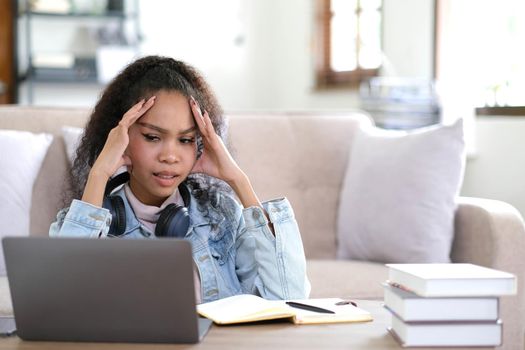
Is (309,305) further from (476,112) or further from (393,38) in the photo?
(393,38)

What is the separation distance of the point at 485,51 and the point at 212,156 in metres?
2.46

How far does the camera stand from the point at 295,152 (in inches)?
107

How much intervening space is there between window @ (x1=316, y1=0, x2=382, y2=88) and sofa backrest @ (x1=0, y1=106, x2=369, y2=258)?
2177 mm

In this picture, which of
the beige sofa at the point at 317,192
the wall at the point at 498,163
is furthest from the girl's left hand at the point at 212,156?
the wall at the point at 498,163

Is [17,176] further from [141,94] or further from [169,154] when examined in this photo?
[169,154]

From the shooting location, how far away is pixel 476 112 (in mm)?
3684

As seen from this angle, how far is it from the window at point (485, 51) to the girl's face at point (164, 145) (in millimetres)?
2128

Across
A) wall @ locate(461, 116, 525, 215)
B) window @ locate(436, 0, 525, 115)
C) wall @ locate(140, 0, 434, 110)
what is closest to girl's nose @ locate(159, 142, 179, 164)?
wall @ locate(461, 116, 525, 215)

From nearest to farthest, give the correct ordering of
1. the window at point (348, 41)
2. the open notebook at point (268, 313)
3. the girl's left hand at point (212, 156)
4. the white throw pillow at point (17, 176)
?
1. the open notebook at point (268, 313)
2. the girl's left hand at point (212, 156)
3. the white throw pillow at point (17, 176)
4. the window at point (348, 41)

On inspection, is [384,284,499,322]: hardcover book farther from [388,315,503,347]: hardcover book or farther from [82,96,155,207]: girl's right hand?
[82,96,155,207]: girl's right hand

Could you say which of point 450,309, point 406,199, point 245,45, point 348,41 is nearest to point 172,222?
point 450,309

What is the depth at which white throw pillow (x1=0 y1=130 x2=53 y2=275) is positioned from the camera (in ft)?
7.66

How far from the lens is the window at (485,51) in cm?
355

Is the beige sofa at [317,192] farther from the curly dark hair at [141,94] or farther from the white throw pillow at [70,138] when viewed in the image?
the curly dark hair at [141,94]
